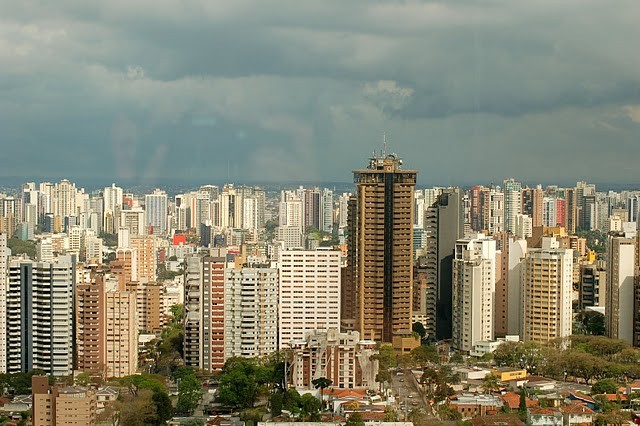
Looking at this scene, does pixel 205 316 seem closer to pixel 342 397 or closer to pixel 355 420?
pixel 342 397

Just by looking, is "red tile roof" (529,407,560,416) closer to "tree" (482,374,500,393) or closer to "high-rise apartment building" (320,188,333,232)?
"tree" (482,374,500,393)

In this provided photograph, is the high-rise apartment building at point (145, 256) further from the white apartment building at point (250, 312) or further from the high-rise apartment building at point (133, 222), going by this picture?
→ the white apartment building at point (250, 312)

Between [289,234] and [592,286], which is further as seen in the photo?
[289,234]

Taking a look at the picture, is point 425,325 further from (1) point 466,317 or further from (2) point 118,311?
(2) point 118,311

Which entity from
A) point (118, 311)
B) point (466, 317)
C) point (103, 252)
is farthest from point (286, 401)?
point (103, 252)

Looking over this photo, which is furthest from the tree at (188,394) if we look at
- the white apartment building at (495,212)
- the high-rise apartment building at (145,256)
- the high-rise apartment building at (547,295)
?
the white apartment building at (495,212)

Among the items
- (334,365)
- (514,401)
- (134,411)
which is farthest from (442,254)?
(134,411)

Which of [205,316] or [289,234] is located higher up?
[289,234]

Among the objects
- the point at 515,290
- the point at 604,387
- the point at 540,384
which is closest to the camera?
the point at 604,387

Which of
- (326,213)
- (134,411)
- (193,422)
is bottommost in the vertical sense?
(193,422)
